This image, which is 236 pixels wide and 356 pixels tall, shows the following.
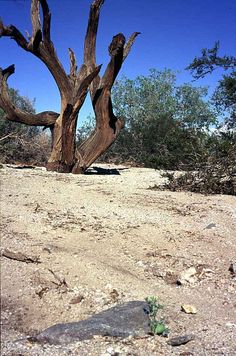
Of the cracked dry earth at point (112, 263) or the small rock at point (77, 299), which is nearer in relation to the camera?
the cracked dry earth at point (112, 263)

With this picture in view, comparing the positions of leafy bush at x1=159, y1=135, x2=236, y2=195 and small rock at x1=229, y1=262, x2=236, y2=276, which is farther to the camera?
leafy bush at x1=159, y1=135, x2=236, y2=195

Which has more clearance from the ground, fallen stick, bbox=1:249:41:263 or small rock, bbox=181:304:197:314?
fallen stick, bbox=1:249:41:263

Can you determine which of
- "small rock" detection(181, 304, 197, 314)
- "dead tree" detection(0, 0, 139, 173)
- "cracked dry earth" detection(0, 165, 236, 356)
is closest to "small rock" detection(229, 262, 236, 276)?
"cracked dry earth" detection(0, 165, 236, 356)

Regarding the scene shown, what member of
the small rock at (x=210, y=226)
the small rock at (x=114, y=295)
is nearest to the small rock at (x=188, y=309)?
the small rock at (x=114, y=295)

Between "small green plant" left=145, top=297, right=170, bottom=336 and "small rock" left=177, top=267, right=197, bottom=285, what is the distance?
0.63 m

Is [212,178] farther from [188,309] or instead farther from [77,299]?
[77,299]

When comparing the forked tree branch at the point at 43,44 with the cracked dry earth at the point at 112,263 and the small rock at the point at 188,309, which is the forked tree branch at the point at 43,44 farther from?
the small rock at the point at 188,309

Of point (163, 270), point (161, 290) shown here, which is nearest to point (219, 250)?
point (163, 270)

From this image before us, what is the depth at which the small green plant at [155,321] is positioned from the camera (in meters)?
2.37

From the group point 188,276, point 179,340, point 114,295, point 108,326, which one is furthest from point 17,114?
point 179,340

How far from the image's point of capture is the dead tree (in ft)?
25.4

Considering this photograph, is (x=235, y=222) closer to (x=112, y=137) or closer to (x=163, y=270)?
(x=163, y=270)

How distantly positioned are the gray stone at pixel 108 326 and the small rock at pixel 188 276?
2.18 ft

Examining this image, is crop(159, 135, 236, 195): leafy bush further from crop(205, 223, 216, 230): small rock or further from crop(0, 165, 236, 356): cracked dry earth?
crop(205, 223, 216, 230): small rock
